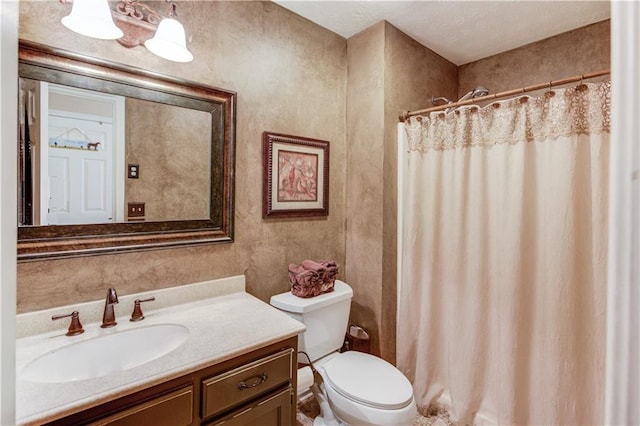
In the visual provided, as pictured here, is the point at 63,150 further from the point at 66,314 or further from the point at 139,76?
the point at 66,314

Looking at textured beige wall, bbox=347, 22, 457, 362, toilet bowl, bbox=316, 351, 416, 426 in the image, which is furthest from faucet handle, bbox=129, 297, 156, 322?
textured beige wall, bbox=347, 22, 457, 362

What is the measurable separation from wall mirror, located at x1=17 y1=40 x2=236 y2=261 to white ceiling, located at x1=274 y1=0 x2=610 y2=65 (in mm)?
874

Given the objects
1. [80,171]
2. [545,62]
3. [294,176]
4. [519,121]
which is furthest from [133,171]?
[545,62]

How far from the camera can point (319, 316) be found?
167cm

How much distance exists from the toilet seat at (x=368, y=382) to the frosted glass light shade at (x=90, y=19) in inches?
71.3

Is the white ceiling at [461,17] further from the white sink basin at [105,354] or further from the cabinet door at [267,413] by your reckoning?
the cabinet door at [267,413]

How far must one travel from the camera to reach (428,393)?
192cm

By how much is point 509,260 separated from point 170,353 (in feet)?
5.36

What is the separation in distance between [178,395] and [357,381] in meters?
0.91

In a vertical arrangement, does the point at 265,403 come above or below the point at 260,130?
below

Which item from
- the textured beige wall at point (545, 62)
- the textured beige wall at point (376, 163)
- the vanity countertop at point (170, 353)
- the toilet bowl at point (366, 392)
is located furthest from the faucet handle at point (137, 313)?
the textured beige wall at point (545, 62)

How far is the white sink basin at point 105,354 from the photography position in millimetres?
1034

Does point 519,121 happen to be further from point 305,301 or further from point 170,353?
point 170,353

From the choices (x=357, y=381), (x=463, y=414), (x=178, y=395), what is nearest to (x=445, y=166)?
(x=357, y=381)
